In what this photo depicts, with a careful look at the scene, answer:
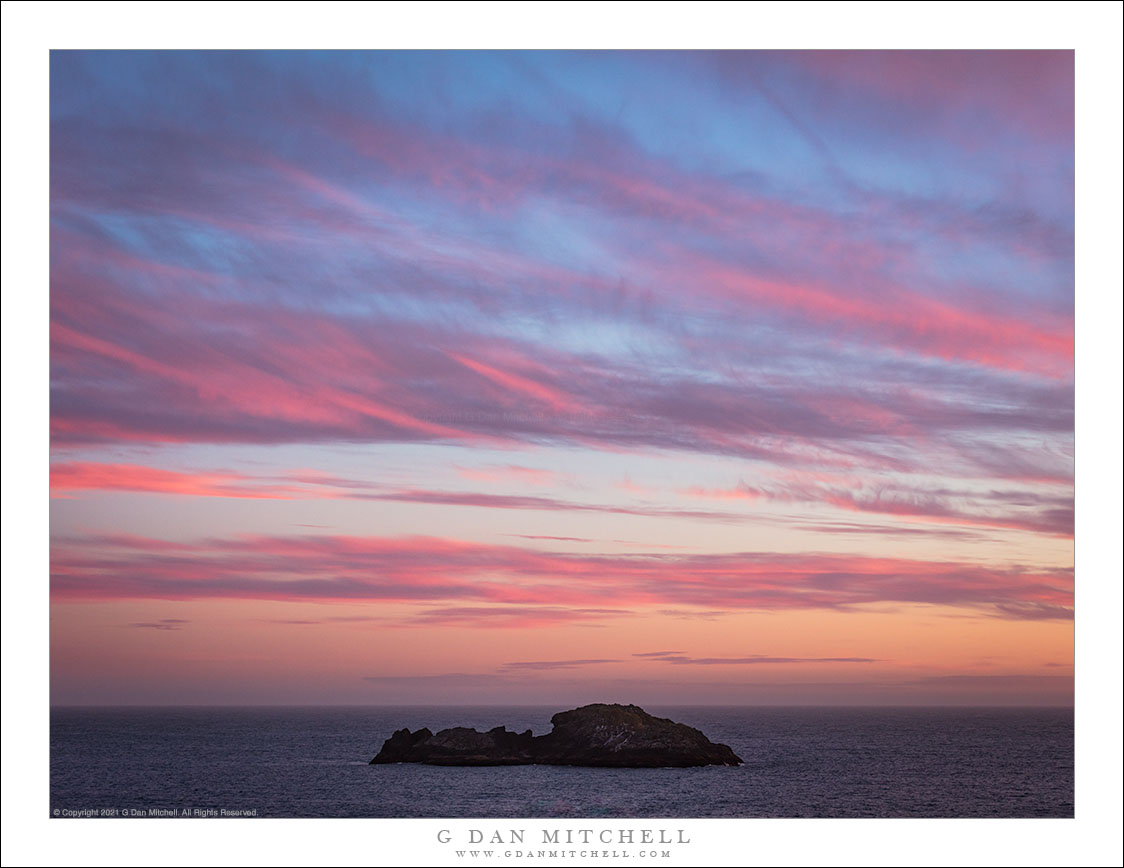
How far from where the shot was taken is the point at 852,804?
141 feet

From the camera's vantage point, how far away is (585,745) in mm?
51344

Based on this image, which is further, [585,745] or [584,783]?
[585,745]

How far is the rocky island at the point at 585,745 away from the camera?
50.2 metres

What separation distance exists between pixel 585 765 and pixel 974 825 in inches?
1241

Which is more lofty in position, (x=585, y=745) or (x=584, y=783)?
(x=584, y=783)

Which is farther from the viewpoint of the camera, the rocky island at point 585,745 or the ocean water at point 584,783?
the rocky island at point 585,745

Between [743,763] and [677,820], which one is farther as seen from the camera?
[743,763]

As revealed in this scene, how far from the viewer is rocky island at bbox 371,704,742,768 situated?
165 ft

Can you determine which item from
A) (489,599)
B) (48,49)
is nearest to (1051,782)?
(489,599)

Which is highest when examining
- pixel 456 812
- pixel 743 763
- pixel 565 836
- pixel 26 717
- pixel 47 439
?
pixel 47 439


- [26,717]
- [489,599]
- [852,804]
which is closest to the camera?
[26,717]

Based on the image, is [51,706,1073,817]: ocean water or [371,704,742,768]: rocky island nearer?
[51,706,1073,817]: ocean water

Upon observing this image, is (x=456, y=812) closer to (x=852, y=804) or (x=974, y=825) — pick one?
(x=852, y=804)

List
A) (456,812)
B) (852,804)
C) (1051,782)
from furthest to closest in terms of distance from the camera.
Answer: (1051,782)
(852,804)
(456,812)
